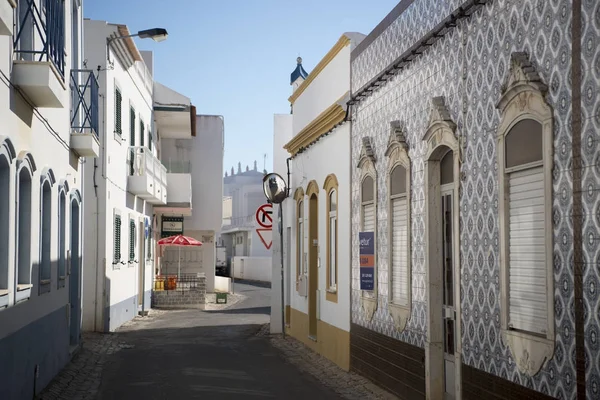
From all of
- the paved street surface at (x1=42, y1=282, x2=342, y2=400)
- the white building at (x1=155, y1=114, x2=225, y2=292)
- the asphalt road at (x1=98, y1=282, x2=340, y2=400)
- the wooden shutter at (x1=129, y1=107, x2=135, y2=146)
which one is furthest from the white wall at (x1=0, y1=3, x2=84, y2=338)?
the white building at (x1=155, y1=114, x2=225, y2=292)

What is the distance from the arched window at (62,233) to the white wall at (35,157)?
163 millimetres

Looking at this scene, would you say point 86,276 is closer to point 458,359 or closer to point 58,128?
point 58,128

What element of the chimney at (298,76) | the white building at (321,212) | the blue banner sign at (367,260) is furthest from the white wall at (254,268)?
the blue banner sign at (367,260)

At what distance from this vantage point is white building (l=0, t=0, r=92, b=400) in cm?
1022

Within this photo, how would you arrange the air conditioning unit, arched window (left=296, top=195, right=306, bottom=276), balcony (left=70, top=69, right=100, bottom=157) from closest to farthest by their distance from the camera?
1. balcony (left=70, top=69, right=100, bottom=157)
2. the air conditioning unit
3. arched window (left=296, top=195, right=306, bottom=276)

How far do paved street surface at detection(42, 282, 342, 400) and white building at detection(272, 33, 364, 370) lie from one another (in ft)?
3.67

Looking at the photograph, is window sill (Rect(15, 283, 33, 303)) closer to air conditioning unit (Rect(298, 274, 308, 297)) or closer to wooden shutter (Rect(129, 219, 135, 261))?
air conditioning unit (Rect(298, 274, 308, 297))

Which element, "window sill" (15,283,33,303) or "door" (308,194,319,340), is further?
"door" (308,194,319,340)

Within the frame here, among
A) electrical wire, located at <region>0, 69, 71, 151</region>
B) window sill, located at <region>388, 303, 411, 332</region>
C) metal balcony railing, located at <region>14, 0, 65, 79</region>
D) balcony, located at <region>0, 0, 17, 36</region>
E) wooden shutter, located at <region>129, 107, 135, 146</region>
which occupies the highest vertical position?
wooden shutter, located at <region>129, 107, 135, 146</region>

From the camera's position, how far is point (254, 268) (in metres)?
64.9

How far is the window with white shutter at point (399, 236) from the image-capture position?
42.8 feet

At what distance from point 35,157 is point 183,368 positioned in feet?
18.4

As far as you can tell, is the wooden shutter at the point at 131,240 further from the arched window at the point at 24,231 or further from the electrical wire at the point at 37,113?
the arched window at the point at 24,231

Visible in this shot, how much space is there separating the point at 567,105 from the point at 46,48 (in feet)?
20.7
